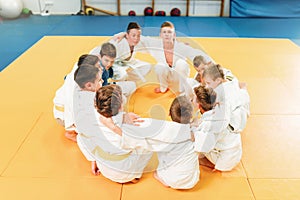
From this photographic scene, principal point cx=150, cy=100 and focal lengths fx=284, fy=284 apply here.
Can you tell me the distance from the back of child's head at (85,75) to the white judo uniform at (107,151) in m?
0.32

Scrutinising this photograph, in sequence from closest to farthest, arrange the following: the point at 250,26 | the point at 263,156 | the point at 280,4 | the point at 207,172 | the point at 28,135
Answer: the point at 207,172
the point at 263,156
the point at 28,135
the point at 250,26
the point at 280,4

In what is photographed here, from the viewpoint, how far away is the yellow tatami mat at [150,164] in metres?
2.54

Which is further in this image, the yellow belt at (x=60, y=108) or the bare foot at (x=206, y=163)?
the yellow belt at (x=60, y=108)

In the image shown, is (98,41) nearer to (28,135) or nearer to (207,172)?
(28,135)

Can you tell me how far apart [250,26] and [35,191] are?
7306 mm

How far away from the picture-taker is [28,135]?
324 cm

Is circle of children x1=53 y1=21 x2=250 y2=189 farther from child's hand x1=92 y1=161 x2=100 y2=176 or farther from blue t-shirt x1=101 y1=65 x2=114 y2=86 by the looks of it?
blue t-shirt x1=101 y1=65 x2=114 y2=86

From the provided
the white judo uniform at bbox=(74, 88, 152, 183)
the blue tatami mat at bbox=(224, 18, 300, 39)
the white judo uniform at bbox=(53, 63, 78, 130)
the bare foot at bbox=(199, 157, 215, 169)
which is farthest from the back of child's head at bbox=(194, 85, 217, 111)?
the blue tatami mat at bbox=(224, 18, 300, 39)

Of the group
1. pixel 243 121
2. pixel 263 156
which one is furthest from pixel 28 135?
pixel 263 156

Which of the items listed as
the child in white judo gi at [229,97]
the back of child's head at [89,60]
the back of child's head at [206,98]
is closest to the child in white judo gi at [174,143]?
the back of child's head at [206,98]

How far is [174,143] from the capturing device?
8.04 feet

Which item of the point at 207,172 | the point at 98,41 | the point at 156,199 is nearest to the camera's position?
the point at 156,199

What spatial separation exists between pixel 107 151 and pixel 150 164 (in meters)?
0.49

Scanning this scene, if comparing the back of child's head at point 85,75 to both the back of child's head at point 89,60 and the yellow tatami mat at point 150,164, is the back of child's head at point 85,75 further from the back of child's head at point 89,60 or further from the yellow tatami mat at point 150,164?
the yellow tatami mat at point 150,164
